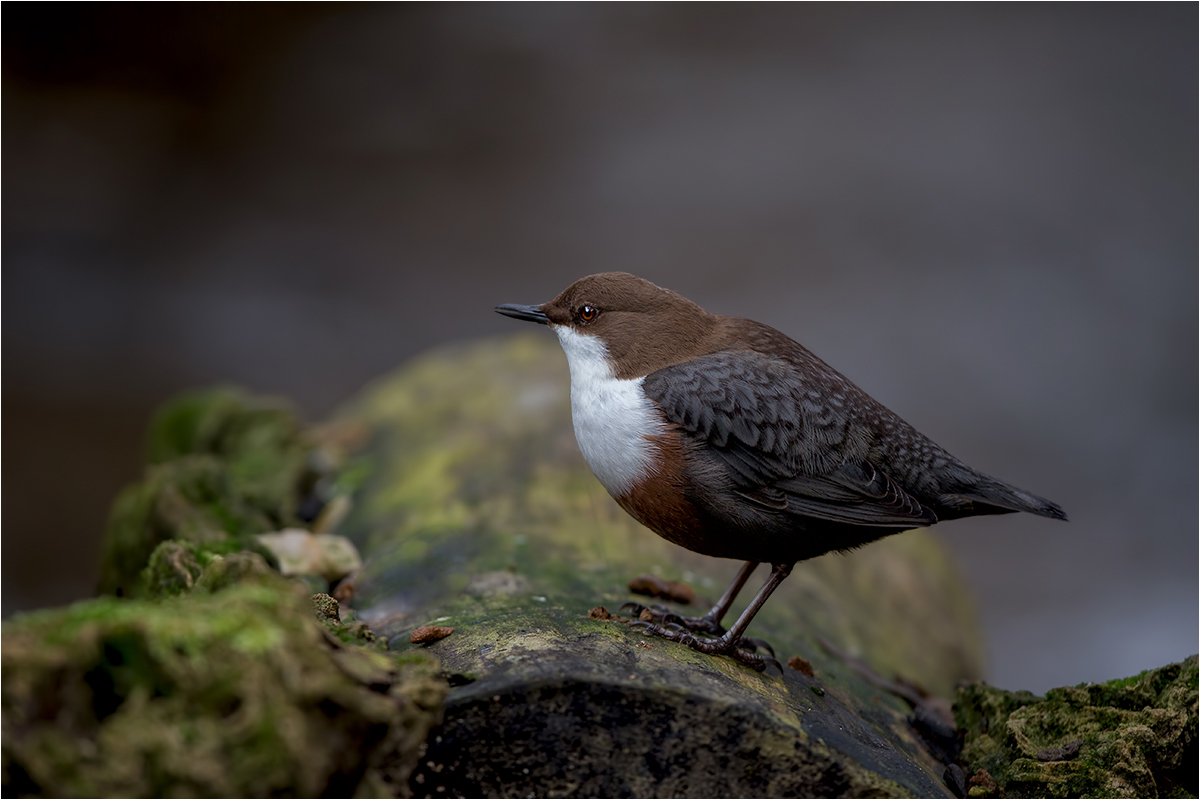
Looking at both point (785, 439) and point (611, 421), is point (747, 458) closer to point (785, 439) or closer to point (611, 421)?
point (785, 439)

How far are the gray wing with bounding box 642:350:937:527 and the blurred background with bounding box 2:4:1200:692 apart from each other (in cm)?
589

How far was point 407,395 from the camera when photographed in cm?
543

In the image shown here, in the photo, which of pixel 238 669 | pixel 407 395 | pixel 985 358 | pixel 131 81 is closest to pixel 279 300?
pixel 131 81

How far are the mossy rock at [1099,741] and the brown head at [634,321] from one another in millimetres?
1481

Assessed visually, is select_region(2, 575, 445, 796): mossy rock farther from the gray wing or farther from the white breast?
the gray wing

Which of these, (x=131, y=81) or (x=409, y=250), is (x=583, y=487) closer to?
(x=409, y=250)

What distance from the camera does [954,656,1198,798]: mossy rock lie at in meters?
2.40

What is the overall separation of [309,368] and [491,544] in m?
7.94

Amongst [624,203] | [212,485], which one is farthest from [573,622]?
[624,203]

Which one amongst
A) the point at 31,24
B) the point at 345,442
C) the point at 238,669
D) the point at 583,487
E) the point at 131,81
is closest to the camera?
the point at 238,669

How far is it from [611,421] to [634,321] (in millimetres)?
441

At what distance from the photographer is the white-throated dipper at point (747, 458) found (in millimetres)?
2926

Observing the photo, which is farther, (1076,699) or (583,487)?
(583,487)

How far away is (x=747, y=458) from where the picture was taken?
117 inches
